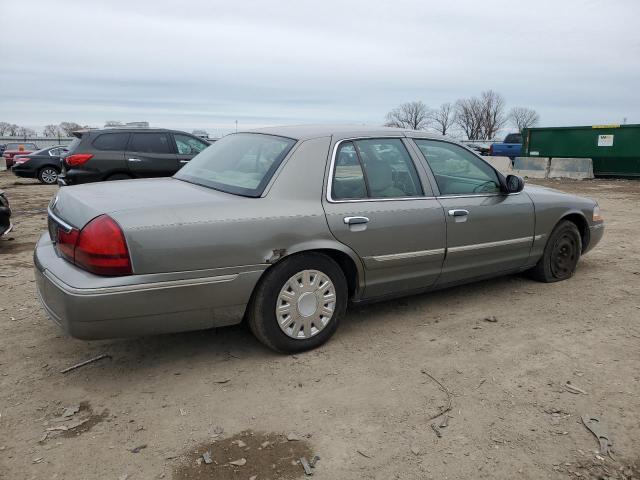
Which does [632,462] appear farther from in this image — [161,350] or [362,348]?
[161,350]

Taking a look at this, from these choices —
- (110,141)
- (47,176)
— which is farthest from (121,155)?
(47,176)

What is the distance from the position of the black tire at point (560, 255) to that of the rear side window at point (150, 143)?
22.7ft

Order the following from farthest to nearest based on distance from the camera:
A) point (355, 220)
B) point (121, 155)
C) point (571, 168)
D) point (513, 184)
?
point (571, 168), point (121, 155), point (513, 184), point (355, 220)

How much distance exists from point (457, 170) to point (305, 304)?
1.84m

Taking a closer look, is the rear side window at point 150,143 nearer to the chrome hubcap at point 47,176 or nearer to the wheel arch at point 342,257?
the wheel arch at point 342,257

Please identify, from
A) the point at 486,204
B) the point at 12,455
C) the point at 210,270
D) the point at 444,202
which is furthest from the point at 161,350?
the point at 486,204

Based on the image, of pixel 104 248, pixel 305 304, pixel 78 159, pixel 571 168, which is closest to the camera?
pixel 104 248

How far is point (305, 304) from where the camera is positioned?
3.50 m

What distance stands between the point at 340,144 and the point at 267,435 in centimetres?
204

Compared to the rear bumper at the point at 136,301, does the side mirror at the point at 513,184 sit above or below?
above

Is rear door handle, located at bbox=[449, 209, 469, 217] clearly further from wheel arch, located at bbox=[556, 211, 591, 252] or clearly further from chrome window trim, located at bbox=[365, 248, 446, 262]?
wheel arch, located at bbox=[556, 211, 591, 252]

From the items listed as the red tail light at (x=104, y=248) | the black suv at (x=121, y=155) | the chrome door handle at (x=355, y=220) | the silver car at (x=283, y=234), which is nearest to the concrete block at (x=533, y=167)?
the black suv at (x=121, y=155)

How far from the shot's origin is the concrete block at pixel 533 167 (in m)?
19.4

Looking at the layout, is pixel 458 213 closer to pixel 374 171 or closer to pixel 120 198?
pixel 374 171
